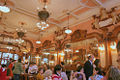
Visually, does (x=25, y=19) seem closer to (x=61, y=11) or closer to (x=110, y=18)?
(x=61, y=11)

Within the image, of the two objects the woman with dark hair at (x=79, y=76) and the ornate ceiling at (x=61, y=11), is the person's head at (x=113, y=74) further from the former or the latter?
the ornate ceiling at (x=61, y=11)

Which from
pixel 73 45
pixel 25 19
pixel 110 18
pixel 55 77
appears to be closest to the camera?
pixel 55 77

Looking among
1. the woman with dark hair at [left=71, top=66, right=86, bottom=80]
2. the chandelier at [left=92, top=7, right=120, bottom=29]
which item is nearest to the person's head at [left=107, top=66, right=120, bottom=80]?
the woman with dark hair at [left=71, top=66, right=86, bottom=80]

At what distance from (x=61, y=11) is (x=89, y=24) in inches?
76.3

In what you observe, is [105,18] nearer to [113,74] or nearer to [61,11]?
[61,11]

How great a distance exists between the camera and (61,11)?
6781 millimetres

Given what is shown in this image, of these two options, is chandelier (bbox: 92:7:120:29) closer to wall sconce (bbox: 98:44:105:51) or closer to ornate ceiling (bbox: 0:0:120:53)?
ornate ceiling (bbox: 0:0:120:53)

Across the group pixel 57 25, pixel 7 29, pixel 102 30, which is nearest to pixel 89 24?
pixel 102 30

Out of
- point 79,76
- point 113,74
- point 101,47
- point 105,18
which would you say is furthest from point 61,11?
point 113,74

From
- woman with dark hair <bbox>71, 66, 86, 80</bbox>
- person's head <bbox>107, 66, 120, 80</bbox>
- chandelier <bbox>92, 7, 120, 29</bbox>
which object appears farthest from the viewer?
chandelier <bbox>92, 7, 120, 29</bbox>

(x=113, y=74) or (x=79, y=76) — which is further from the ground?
(x=113, y=74)

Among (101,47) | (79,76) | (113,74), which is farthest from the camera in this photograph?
(101,47)

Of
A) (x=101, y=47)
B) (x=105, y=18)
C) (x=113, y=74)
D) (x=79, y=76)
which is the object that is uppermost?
(x=105, y=18)

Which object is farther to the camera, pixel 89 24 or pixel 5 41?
pixel 5 41
